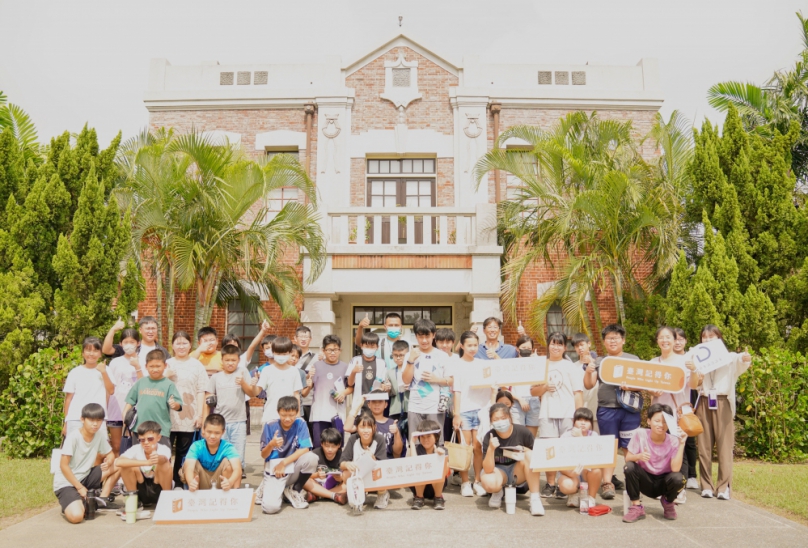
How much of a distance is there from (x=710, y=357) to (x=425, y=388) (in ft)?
10.0

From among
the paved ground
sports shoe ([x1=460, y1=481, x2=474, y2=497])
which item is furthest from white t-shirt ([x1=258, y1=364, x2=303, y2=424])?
sports shoe ([x1=460, y1=481, x2=474, y2=497])

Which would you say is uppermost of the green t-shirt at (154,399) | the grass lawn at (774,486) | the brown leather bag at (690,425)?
the green t-shirt at (154,399)

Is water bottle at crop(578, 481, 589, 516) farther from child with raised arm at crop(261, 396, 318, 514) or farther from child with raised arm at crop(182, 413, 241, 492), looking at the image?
child with raised arm at crop(182, 413, 241, 492)

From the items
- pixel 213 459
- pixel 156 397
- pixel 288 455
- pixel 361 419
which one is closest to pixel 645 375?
pixel 361 419

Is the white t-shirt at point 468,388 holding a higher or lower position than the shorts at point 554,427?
higher

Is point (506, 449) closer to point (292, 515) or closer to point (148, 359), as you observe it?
point (292, 515)

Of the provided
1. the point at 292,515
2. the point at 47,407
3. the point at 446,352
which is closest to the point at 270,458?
the point at 292,515

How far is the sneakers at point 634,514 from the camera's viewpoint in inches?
231

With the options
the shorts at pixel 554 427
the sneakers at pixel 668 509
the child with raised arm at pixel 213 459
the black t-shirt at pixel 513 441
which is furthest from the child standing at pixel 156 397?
the sneakers at pixel 668 509

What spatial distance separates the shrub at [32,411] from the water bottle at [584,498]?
22.9 feet

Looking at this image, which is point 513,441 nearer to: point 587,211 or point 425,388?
point 425,388

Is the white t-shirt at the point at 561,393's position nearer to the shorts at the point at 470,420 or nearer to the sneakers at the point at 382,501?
the shorts at the point at 470,420

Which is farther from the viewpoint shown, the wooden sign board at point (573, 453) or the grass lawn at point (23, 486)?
the grass lawn at point (23, 486)

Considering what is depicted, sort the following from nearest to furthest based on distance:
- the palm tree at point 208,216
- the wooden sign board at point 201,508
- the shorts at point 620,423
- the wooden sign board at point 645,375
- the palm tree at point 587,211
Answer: the wooden sign board at point 201,508 < the wooden sign board at point 645,375 < the shorts at point 620,423 < the palm tree at point 587,211 < the palm tree at point 208,216
